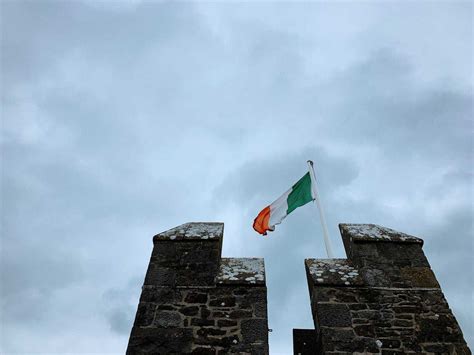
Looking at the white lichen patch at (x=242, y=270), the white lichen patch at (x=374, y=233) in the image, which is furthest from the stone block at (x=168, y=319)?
the white lichen patch at (x=374, y=233)

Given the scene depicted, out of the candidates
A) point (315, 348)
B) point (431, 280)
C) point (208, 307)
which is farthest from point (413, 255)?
point (208, 307)

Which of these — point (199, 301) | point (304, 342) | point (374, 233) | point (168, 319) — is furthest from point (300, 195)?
point (168, 319)

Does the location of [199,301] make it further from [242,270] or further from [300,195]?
[300,195]

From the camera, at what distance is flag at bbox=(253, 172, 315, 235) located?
24.5 feet

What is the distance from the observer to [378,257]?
14.7 ft

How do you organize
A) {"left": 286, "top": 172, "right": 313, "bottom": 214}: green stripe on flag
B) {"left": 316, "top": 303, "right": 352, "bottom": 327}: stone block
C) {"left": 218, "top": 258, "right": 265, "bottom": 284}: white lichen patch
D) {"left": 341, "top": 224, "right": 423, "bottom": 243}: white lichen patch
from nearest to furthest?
{"left": 316, "top": 303, "right": 352, "bottom": 327}: stone block, {"left": 218, "top": 258, "right": 265, "bottom": 284}: white lichen patch, {"left": 341, "top": 224, "right": 423, "bottom": 243}: white lichen patch, {"left": 286, "top": 172, "right": 313, "bottom": 214}: green stripe on flag

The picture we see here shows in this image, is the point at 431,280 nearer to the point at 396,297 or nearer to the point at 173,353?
the point at 396,297

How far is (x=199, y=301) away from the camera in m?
3.99

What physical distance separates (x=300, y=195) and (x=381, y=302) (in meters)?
3.72

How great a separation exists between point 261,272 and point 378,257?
155 centimetres

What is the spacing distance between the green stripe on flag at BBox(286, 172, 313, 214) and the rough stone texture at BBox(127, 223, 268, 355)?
2.97 m

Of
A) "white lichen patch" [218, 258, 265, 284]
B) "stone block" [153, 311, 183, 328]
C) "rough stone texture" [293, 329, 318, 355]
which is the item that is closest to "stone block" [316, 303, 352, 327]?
"rough stone texture" [293, 329, 318, 355]

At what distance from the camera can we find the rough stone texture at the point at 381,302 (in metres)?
3.66

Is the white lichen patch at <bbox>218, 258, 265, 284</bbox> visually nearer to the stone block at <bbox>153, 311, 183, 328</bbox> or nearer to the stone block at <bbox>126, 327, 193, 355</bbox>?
the stone block at <bbox>153, 311, 183, 328</bbox>
